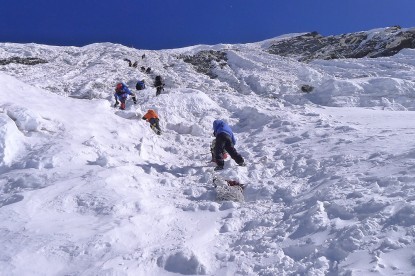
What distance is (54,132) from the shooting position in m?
9.38

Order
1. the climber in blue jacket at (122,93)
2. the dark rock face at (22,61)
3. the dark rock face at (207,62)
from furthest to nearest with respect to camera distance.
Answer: the dark rock face at (22,61)
the dark rock face at (207,62)
the climber in blue jacket at (122,93)

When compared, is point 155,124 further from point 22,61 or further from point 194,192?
point 22,61

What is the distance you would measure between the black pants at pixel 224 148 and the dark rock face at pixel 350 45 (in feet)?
75.0

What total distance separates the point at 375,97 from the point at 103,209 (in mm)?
13832

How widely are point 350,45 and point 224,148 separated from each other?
30477 mm

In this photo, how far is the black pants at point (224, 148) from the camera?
9.40 m

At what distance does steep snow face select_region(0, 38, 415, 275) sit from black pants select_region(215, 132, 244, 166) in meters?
0.24

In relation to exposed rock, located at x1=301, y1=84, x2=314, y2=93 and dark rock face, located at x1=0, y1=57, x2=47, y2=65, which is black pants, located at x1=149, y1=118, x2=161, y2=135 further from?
dark rock face, located at x1=0, y1=57, x2=47, y2=65

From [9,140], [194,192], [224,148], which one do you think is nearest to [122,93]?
[224,148]

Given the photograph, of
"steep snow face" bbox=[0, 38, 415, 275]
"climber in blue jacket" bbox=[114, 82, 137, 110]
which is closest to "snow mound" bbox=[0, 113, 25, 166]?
"steep snow face" bbox=[0, 38, 415, 275]

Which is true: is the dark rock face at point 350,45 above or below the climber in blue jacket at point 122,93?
above

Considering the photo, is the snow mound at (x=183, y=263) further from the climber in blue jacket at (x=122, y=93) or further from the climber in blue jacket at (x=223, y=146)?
the climber in blue jacket at (x=122, y=93)

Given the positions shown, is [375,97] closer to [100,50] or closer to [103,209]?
[103,209]

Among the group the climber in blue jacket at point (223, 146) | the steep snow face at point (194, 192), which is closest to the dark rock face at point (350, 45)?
the steep snow face at point (194, 192)
